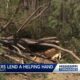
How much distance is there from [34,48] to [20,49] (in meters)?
0.25

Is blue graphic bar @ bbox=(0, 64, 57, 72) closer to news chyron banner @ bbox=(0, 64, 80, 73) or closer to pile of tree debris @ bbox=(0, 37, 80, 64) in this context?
news chyron banner @ bbox=(0, 64, 80, 73)

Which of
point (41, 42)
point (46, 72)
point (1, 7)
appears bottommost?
point (46, 72)

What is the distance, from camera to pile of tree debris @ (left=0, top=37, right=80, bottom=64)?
548 centimetres

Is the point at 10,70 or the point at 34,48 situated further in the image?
the point at 34,48

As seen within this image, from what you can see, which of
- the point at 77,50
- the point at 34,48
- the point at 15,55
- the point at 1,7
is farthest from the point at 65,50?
the point at 1,7

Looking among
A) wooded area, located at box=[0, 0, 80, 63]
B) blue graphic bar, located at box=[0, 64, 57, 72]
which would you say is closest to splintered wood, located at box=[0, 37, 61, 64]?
wooded area, located at box=[0, 0, 80, 63]

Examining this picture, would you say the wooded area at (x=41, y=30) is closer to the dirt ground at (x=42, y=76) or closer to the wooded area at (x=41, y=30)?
the wooded area at (x=41, y=30)

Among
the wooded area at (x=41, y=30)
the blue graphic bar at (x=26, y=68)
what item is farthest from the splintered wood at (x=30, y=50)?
the blue graphic bar at (x=26, y=68)

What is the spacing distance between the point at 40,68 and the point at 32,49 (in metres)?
0.47

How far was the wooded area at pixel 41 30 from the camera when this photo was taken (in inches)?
217

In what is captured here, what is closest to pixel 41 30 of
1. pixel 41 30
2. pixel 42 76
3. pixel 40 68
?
pixel 41 30

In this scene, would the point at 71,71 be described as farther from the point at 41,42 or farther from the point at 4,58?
the point at 4,58

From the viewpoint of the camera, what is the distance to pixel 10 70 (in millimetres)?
5199

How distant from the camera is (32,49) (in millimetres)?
5566
